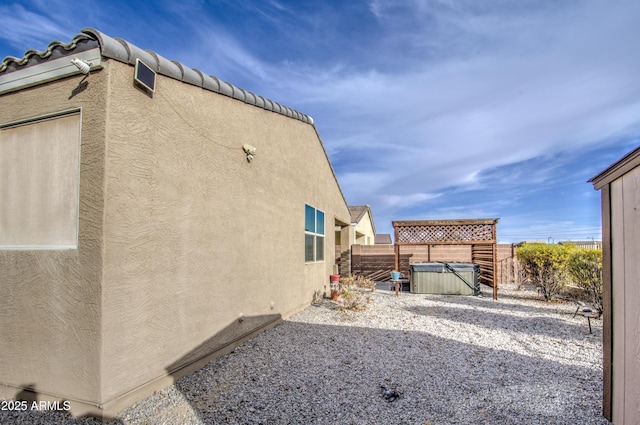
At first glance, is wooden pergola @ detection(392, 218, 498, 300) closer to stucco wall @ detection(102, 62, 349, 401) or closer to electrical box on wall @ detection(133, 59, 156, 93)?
stucco wall @ detection(102, 62, 349, 401)

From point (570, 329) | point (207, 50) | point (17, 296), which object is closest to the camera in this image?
point (17, 296)

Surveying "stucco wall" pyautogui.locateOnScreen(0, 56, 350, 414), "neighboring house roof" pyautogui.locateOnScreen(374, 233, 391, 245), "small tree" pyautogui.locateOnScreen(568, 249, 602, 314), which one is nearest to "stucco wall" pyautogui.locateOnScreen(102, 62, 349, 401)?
"stucco wall" pyautogui.locateOnScreen(0, 56, 350, 414)

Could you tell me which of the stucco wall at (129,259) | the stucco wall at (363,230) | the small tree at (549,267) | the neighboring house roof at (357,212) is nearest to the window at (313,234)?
the stucco wall at (129,259)

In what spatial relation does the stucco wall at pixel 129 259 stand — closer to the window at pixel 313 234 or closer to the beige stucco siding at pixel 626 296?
the window at pixel 313 234

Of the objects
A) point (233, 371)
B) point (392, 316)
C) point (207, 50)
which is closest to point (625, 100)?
point (392, 316)

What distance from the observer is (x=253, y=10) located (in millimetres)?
7055

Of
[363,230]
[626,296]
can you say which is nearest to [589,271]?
[626,296]

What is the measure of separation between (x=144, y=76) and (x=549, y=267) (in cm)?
1185

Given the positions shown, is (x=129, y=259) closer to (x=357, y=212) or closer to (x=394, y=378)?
(x=394, y=378)

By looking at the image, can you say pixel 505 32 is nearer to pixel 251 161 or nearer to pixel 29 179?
pixel 251 161

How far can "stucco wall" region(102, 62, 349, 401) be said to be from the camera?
9.78 feet

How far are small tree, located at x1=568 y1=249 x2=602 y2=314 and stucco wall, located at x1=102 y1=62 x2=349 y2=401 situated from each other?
7675 millimetres

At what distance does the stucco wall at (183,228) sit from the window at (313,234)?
1743 mm

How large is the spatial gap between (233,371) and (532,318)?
7232mm
